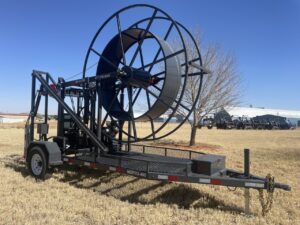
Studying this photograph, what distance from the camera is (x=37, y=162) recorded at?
9.20 metres

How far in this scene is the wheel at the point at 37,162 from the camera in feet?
29.2

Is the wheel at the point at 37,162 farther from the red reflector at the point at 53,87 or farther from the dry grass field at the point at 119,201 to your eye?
the red reflector at the point at 53,87

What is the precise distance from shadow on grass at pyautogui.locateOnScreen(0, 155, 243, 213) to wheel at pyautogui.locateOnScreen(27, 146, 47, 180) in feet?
1.02

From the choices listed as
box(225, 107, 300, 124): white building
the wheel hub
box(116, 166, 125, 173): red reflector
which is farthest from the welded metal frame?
box(225, 107, 300, 124): white building

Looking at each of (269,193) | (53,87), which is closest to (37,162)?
(53,87)

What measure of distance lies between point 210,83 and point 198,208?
13783 millimetres

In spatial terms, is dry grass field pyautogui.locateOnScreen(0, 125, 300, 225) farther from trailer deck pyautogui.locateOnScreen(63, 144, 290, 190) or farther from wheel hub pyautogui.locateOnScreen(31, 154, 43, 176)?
trailer deck pyautogui.locateOnScreen(63, 144, 290, 190)

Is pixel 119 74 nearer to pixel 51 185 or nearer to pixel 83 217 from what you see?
pixel 51 185

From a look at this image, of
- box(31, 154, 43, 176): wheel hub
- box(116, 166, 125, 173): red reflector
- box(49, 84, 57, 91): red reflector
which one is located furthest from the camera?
box(49, 84, 57, 91): red reflector

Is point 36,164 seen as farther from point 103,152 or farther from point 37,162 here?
point 103,152

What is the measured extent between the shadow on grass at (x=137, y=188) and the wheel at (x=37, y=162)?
310 millimetres

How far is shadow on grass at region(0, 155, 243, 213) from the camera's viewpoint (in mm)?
Answer: 7126

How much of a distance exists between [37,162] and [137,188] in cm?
274

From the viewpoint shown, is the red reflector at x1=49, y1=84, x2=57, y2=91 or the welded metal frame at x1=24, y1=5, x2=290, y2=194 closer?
the welded metal frame at x1=24, y1=5, x2=290, y2=194
